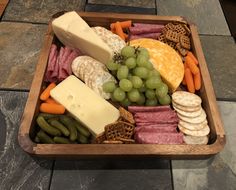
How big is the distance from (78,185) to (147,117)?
294mm

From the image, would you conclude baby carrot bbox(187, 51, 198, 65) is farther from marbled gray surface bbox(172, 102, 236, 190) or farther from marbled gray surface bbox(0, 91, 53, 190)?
marbled gray surface bbox(0, 91, 53, 190)

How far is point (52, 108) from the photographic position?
3.18 ft

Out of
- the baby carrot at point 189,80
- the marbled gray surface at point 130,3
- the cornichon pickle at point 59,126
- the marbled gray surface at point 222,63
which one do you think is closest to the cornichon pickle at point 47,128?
the cornichon pickle at point 59,126

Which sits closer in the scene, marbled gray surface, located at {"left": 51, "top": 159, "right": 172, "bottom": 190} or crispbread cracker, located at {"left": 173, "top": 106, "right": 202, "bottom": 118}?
marbled gray surface, located at {"left": 51, "top": 159, "right": 172, "bottom": 190}

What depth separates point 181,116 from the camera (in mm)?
965

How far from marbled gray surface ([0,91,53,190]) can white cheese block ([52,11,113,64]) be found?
12.8 inches

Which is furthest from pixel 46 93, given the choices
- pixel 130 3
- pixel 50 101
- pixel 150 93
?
pixel 130 3

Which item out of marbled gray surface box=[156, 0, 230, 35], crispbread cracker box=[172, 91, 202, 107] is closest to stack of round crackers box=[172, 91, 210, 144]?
crispbread cracker box=[172, 91, 202, 107]

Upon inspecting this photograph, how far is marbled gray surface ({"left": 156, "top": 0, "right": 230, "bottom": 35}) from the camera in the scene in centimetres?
139

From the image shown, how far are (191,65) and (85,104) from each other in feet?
1.42

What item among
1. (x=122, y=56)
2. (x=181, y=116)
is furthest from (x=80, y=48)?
(x=181, y=116)

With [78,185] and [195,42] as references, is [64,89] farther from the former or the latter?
[195,42]

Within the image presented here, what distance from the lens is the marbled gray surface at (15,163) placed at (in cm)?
84

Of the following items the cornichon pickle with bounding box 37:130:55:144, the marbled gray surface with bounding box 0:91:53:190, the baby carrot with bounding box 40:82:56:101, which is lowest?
the marbled gray surface with bounding box 0:91:53:190
